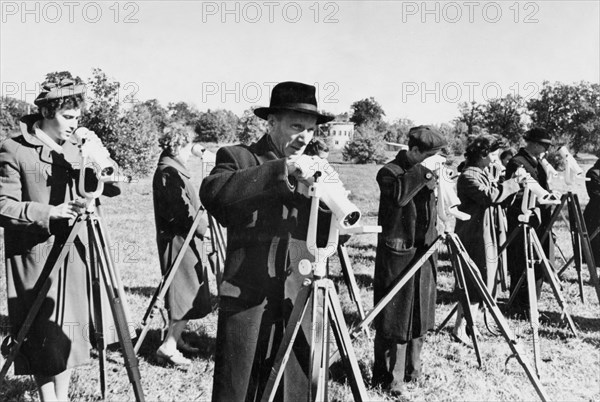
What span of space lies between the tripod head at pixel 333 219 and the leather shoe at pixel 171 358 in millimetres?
3382

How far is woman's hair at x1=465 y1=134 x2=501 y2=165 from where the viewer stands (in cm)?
591

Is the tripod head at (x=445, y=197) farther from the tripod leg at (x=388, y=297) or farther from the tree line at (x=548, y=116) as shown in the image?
the tree line at (x=548, y=116)

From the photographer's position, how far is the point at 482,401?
4.63 m

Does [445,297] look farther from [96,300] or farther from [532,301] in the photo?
[96,300]

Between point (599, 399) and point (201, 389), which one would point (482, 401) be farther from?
point (201, 389)

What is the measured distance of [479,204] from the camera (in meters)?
6.19

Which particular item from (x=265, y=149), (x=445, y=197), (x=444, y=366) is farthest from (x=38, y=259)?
(x=444, y=366)

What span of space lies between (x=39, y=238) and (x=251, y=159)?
71.5 inches

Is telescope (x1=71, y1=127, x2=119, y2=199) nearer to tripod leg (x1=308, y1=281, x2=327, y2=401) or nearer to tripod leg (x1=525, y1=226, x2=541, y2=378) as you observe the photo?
tripod leg (x1=308, y1=281, x2=327, y2=401)

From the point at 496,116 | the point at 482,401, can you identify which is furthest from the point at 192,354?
the point at 496,116

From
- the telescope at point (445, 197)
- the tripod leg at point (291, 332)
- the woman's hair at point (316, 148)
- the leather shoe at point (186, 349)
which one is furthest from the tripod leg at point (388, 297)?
the woman's hair at point (316, 148)

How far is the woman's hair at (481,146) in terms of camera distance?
5.91m

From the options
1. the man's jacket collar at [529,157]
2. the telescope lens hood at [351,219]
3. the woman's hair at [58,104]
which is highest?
the woman's hair at [58,104]

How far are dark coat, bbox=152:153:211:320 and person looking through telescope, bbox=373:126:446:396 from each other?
2.08 meters
